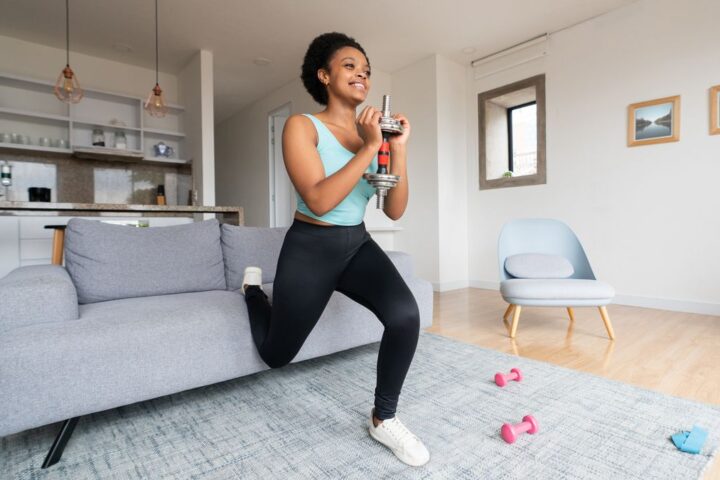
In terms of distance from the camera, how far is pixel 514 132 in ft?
15.6

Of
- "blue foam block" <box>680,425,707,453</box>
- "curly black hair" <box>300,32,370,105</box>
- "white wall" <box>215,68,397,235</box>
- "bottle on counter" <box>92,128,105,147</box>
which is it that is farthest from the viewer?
"white wall" <box>215,68,397,235</box>

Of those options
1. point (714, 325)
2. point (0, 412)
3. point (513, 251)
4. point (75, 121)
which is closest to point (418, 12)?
point (513, 251)

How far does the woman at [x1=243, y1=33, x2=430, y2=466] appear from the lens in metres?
1.11

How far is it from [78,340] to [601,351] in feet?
8.01

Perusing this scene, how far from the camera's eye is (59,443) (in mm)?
1185

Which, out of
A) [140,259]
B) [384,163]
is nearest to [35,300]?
[140,259]

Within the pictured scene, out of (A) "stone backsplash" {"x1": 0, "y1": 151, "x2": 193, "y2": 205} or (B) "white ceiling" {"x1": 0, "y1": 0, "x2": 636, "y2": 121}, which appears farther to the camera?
(A) "stone backsplash" {"x1": 0, "y1": 151, "x2": 193, "y2": 205}

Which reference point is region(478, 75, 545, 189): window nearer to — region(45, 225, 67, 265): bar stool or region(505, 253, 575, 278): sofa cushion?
region(505, 253, 575, 278): sofa cushion

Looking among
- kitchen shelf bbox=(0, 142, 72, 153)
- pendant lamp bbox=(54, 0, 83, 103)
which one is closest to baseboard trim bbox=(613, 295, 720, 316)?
pendant lamp bbox=(54, 0, 83, 103)

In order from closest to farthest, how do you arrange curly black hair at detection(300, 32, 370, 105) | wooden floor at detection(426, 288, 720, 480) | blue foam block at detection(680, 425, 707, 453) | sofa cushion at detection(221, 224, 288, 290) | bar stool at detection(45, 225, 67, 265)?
blue foam block at detection(680, 425, 707, 453)
curly black hair at detection(300, 32, 370, 105)
wooden floor at detection(426, 288, 720, 480)
sofa cushion at detection(221, 224, 288, 290)
bar stool at detection(45, 225, 67, 265)

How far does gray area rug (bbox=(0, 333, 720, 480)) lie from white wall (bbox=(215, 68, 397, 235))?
10.8ft

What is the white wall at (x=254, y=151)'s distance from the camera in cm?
516

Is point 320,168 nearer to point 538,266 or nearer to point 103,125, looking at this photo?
point 538,266

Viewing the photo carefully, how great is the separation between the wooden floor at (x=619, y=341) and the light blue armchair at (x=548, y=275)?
0.13m
